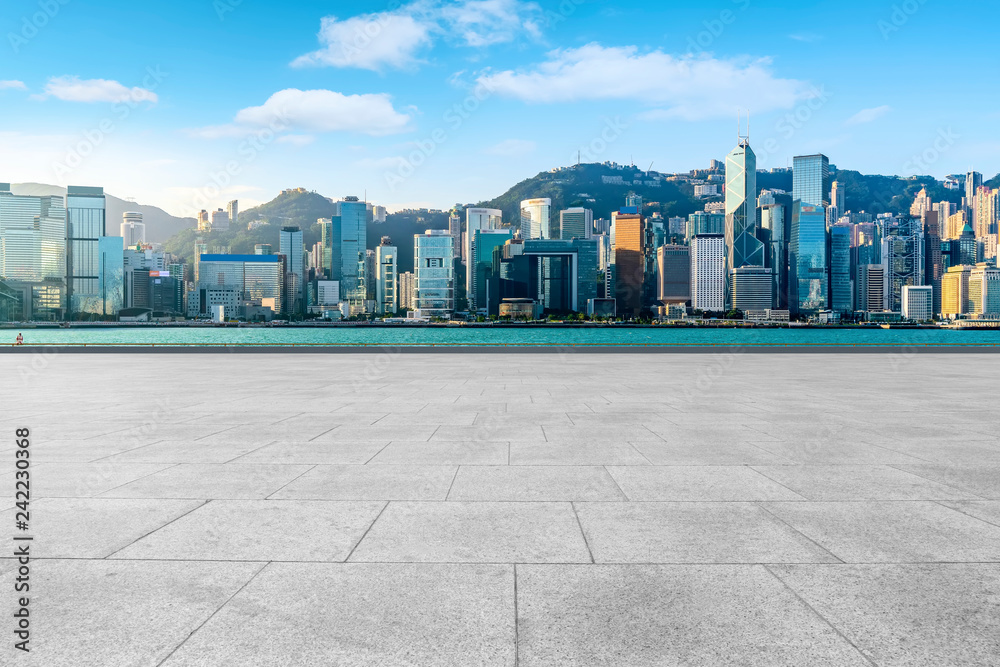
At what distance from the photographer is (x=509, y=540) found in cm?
503

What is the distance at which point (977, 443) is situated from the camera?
29.6 feet

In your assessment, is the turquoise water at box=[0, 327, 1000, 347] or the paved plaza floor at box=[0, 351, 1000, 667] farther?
the turquoise water at box=[0, 327, 1000, 347]

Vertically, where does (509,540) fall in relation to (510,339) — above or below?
above

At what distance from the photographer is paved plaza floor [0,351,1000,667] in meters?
3.49

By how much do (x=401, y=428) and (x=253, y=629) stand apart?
22.5 feet

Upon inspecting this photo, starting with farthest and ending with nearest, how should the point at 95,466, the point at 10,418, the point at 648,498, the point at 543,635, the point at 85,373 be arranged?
1. the point at 85,373
2. the point at 10,418
3. the point at 95,466
4. the point at 648,498
5. the point at 543,635

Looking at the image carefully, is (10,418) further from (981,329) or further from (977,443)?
(981,329)

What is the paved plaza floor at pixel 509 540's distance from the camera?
3494 mm

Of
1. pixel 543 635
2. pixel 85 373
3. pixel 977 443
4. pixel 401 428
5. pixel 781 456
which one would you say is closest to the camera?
pixel 543 635

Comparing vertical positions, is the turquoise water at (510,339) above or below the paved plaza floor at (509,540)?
below

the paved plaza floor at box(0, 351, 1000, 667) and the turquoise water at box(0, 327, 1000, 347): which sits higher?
the paved plaza floor at box(0, 351, 1000, 667)

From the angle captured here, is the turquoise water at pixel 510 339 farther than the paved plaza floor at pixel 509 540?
Yes

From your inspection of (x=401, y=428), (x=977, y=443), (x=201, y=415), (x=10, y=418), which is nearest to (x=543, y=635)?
(x=401, y=428)

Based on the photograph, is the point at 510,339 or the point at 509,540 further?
the point at 510,339
